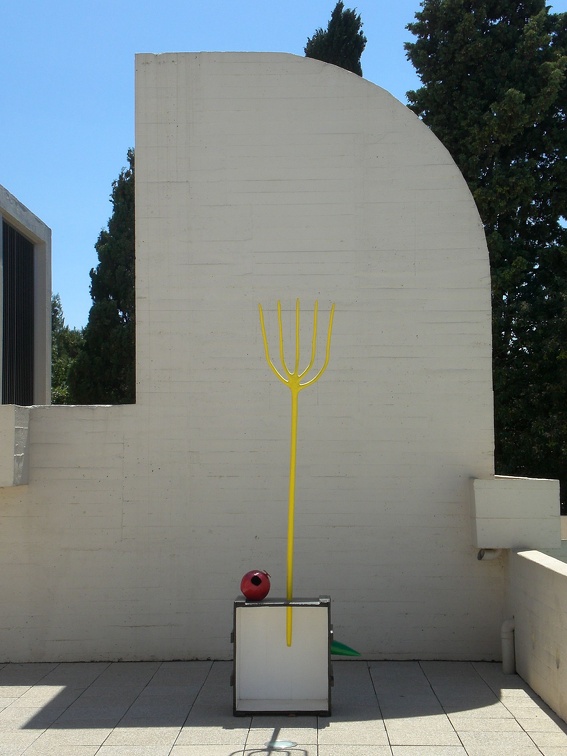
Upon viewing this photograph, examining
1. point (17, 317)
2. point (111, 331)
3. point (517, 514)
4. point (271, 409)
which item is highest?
point (111, 331)

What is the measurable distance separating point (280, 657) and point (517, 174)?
11.9m

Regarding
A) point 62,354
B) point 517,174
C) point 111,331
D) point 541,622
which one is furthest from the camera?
point 62,354

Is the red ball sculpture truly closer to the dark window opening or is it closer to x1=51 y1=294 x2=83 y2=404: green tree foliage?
the dark window opening

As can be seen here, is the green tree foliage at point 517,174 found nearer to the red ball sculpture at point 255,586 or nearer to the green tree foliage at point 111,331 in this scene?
the green tree foliage at point 111,331

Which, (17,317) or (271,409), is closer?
(271,409)

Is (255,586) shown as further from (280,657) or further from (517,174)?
(517,174)

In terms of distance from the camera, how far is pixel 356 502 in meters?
7.69

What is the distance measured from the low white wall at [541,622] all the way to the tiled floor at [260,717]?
154 millimetres

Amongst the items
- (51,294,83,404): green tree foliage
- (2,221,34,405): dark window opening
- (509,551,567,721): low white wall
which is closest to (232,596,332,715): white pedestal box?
(509,551,567,721): low white wall

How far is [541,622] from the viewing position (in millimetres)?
6410

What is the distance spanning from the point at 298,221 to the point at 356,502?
Result: 248 cm

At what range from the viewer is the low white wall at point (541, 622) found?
5900 mm

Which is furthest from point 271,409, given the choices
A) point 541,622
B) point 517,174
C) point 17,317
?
point 517,174

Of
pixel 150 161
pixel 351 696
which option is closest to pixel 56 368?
pixel 150 161
